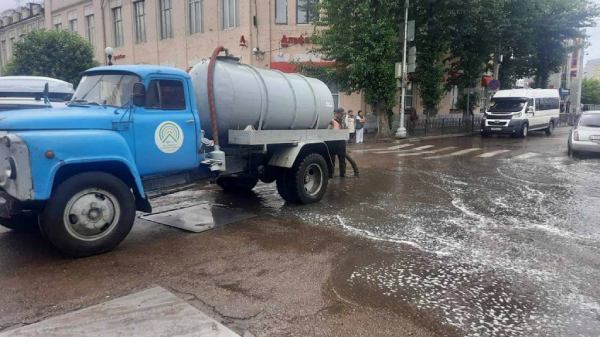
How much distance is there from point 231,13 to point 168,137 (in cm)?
2241

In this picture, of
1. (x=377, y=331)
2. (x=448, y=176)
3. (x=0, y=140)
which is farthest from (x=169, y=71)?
(x=448, y=176)

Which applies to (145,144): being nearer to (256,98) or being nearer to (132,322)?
(256,98)

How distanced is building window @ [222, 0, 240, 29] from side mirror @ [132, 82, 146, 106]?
21.8m

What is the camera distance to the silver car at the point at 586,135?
50.8 ft

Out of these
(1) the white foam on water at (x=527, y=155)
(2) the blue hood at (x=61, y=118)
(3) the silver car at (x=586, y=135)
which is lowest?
(1) the white foam on water at (x=527, y=155)

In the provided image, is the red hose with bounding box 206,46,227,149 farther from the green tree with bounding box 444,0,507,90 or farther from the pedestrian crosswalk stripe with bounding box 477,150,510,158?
the green tree with bounding box 444,0,507,90

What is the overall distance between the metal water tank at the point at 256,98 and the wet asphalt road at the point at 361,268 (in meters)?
1.60

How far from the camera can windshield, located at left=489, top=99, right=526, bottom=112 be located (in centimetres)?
2469

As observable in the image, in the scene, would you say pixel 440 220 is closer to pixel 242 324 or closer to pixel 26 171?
pixel 242 324

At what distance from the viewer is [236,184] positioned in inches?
385

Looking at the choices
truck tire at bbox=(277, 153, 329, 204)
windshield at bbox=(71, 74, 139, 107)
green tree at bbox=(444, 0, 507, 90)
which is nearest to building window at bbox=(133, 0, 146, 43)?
green tree at bbox=(444, 0, 507, 90)

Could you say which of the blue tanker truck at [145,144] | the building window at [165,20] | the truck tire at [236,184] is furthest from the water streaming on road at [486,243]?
the building window at [165,20]

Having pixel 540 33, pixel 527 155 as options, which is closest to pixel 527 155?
pixel 527 155

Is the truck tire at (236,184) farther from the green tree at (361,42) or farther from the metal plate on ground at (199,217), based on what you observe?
the green tree at (361,42)
